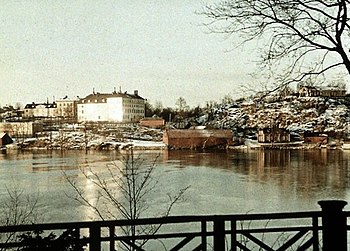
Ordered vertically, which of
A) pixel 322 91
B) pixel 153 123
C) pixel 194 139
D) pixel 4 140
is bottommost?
pixel 194 139

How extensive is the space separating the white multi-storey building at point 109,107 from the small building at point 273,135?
4378 cm

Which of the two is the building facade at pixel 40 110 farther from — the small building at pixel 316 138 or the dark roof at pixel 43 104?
the small building at pixel 316 138

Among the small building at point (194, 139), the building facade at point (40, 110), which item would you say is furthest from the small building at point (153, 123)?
the building facade at point (40, 110)

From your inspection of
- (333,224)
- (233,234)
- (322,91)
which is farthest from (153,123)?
(333,224)

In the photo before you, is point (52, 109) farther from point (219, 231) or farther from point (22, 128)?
point (219, 231)

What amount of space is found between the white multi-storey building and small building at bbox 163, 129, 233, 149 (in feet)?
135

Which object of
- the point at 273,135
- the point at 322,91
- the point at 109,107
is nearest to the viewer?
the point at 322,91

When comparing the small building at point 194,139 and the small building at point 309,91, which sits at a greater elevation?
the small building at point 309,91

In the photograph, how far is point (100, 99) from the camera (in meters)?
110

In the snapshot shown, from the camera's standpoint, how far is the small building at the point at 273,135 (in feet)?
224

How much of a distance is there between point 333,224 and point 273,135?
65.0 metres

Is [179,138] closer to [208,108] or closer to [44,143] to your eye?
[44,143]

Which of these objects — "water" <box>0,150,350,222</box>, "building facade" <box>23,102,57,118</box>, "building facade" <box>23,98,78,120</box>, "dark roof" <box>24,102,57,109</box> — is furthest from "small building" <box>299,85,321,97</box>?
"dark roof" <box>24,102,57,109</box>

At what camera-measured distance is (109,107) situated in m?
109
